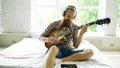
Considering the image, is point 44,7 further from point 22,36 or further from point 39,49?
point 39,49

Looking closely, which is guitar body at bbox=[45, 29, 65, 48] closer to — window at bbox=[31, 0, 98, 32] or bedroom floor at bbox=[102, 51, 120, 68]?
bedroom floor at bbox=[102, 51, 120, 68]

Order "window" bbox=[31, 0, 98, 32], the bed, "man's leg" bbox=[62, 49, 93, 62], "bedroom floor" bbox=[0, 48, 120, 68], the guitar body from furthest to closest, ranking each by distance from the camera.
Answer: "window" bbox=[31, 0, 98, 32] → "bedroom floor" bbox=[0, 48, 120, 68] → the guitar body → "man's leg" bbox=[62, 49, 93, 62] → the bed

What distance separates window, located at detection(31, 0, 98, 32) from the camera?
180 inches

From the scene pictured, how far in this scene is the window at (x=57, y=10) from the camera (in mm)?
4578

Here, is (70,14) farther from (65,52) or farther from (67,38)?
(65,52)

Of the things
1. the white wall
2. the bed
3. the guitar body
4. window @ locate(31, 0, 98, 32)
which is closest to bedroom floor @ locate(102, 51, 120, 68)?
the bed

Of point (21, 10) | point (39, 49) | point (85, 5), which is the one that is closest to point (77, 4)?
point (85, 5)

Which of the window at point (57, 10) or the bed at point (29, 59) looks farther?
the window at point (57, 10)

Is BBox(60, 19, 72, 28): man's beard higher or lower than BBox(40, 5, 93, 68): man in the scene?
higher

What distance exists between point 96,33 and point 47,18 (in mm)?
1049

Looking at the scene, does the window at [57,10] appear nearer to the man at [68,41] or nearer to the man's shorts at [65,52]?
the man at [68,41]

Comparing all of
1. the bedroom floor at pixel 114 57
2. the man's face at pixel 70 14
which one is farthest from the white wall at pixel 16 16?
the man's face at pixel 70 14

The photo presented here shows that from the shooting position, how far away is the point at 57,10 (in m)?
4.60

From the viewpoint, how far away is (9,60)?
248 centimetres
